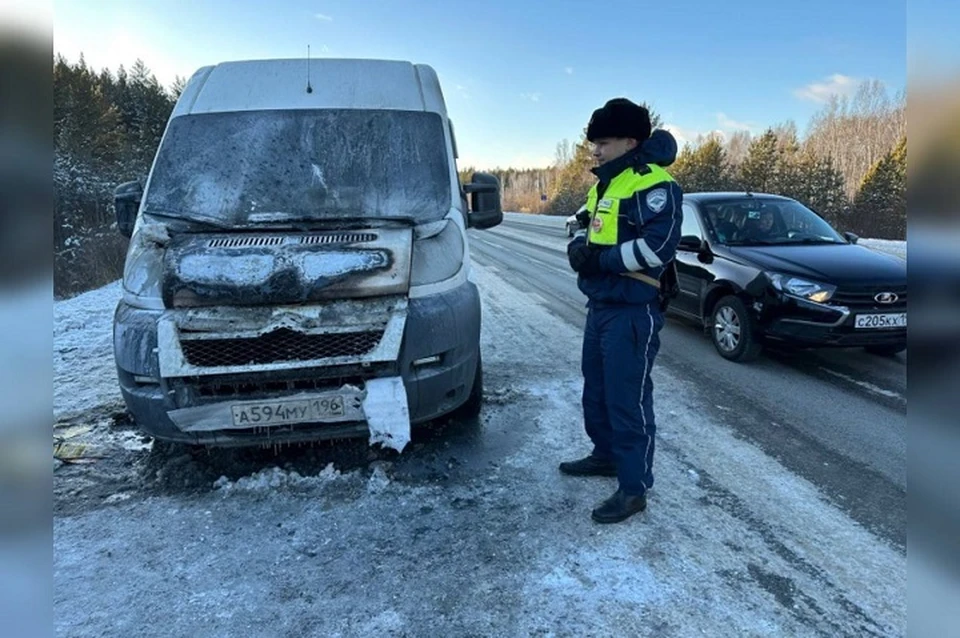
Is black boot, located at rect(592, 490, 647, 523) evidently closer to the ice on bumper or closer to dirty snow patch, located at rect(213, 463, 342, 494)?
the ice on bumper

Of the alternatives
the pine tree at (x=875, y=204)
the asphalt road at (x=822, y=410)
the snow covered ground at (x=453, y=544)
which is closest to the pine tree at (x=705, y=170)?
the pine tree at (x=875, y=204)

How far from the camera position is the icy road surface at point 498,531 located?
232 cm

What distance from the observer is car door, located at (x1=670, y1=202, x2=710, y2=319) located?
633 cm

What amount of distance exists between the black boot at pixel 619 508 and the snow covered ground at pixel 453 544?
70 mm

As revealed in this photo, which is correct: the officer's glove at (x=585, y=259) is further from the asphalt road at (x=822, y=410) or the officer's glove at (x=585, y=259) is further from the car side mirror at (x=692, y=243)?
the car side mirror at (x=692, y=243)

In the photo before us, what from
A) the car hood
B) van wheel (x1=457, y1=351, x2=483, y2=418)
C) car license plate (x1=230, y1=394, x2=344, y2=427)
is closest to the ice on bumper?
car license plate (x1=230, y1=394, x2=344, y2=427)

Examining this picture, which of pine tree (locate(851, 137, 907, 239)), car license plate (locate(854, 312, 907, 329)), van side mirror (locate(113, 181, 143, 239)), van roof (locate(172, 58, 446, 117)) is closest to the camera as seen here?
van side mirror (locate(113, 181, 143, 239))

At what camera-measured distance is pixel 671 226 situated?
2.89 m

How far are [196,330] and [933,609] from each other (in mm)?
3087

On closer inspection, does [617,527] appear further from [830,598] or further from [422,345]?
[422,345]

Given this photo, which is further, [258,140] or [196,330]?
[258,140]

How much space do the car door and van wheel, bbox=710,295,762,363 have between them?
33 cm

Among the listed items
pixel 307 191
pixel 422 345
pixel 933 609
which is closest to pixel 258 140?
pixel 307 191

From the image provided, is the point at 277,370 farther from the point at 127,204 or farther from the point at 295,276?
the point at 127,204
